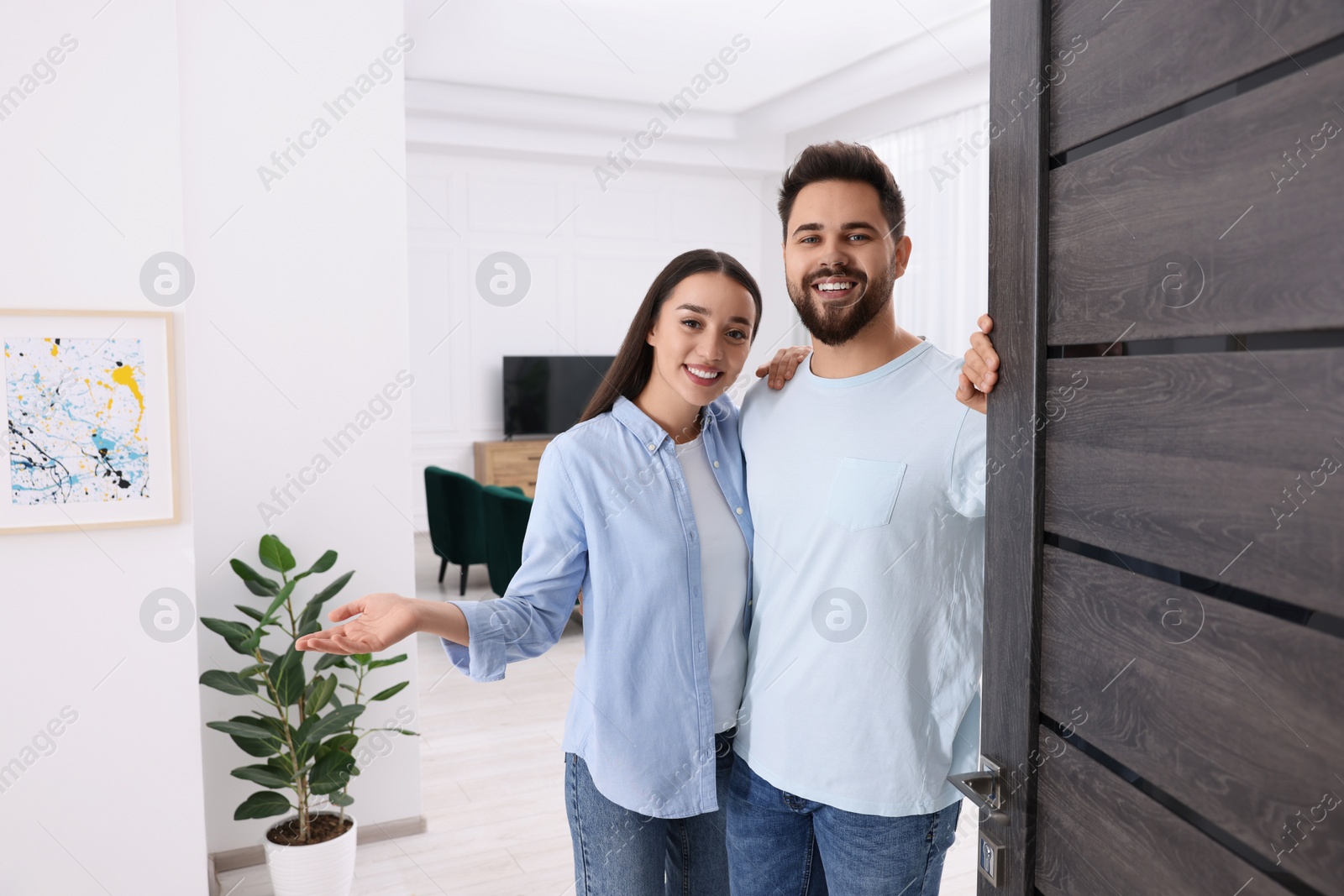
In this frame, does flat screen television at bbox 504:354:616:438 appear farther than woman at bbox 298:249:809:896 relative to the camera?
Yes

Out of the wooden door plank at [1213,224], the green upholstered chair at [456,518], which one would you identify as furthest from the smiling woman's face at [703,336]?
the green upholstered chair at [456,518]

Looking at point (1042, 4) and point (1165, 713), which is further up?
point (1042, 4)

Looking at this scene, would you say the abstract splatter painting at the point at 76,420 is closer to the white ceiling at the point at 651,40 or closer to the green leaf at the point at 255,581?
the green leaf at the point at 255,581

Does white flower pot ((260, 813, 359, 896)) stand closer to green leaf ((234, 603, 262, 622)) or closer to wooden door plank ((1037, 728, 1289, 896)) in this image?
green leaf ((234, 603, 262, 622))

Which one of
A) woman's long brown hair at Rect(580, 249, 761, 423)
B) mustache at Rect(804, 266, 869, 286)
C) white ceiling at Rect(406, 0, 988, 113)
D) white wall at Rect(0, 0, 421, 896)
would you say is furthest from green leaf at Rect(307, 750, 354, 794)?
white ceiling at Rect(406, 0, 988, 113)

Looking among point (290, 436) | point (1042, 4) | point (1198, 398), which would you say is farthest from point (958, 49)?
point (1198, 398)

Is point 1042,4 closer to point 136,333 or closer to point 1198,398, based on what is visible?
point 1198,398

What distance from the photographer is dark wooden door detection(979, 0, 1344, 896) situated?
2.13 feet

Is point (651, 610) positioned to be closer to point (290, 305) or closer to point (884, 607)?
point (884, 607)

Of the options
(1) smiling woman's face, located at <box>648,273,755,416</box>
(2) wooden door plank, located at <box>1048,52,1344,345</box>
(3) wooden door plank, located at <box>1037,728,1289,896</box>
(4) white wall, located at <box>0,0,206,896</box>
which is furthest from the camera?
(4) white wall, located at <box>0,0,206,896</box>

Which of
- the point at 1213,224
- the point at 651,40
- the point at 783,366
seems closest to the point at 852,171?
the point at 783,366

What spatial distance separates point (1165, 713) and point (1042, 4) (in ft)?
2.33

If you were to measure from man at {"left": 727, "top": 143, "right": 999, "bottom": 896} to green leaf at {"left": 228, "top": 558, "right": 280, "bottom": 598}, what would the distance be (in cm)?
153

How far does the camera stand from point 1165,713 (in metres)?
0.80
